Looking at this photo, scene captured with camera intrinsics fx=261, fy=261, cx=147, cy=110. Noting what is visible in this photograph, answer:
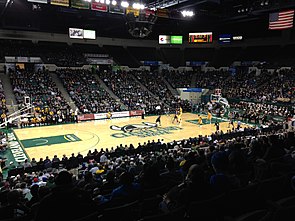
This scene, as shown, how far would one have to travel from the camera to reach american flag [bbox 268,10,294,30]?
3006 centimetres

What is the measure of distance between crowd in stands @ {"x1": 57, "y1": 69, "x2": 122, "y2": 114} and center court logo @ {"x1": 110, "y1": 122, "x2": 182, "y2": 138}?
7071mm

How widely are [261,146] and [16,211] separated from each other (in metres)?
6.66

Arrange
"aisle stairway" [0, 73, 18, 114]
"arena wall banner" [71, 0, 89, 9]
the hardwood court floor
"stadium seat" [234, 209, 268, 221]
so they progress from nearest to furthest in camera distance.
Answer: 1. "stadium seat" [234, 209, 268, 221]
2. the hardwood court floor
3. "arena wall banner" [71, 0, 89, 9]
4. "aisle stairway" [0, 73, 18, 114]

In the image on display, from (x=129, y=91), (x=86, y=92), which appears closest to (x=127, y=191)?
(x=86, y=92)

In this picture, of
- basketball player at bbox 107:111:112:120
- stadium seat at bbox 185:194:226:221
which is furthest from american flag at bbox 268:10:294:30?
stadium seat at bbox 185:194:226:221

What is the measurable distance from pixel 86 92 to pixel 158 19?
15.2 meters

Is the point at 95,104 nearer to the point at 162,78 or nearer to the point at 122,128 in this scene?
the point at 122,128


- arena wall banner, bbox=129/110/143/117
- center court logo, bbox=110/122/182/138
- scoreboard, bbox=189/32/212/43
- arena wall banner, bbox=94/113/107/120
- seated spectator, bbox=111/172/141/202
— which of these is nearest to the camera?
seated spectator, bbox=111/172/141/202

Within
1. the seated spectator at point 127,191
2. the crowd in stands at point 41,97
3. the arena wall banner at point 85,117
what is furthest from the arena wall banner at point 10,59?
the seated spectator at point 127,191

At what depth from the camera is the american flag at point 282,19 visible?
98.6ft

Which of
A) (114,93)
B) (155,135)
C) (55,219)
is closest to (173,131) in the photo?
(155,135)

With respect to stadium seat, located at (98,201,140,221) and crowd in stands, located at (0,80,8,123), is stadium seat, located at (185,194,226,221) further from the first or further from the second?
crowd in stands, located at (0,80,8,123)

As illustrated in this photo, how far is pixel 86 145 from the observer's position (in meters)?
20.9

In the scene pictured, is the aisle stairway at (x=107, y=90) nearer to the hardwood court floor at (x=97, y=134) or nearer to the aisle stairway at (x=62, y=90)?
the hardwood court floor at (x=97, y=134)
